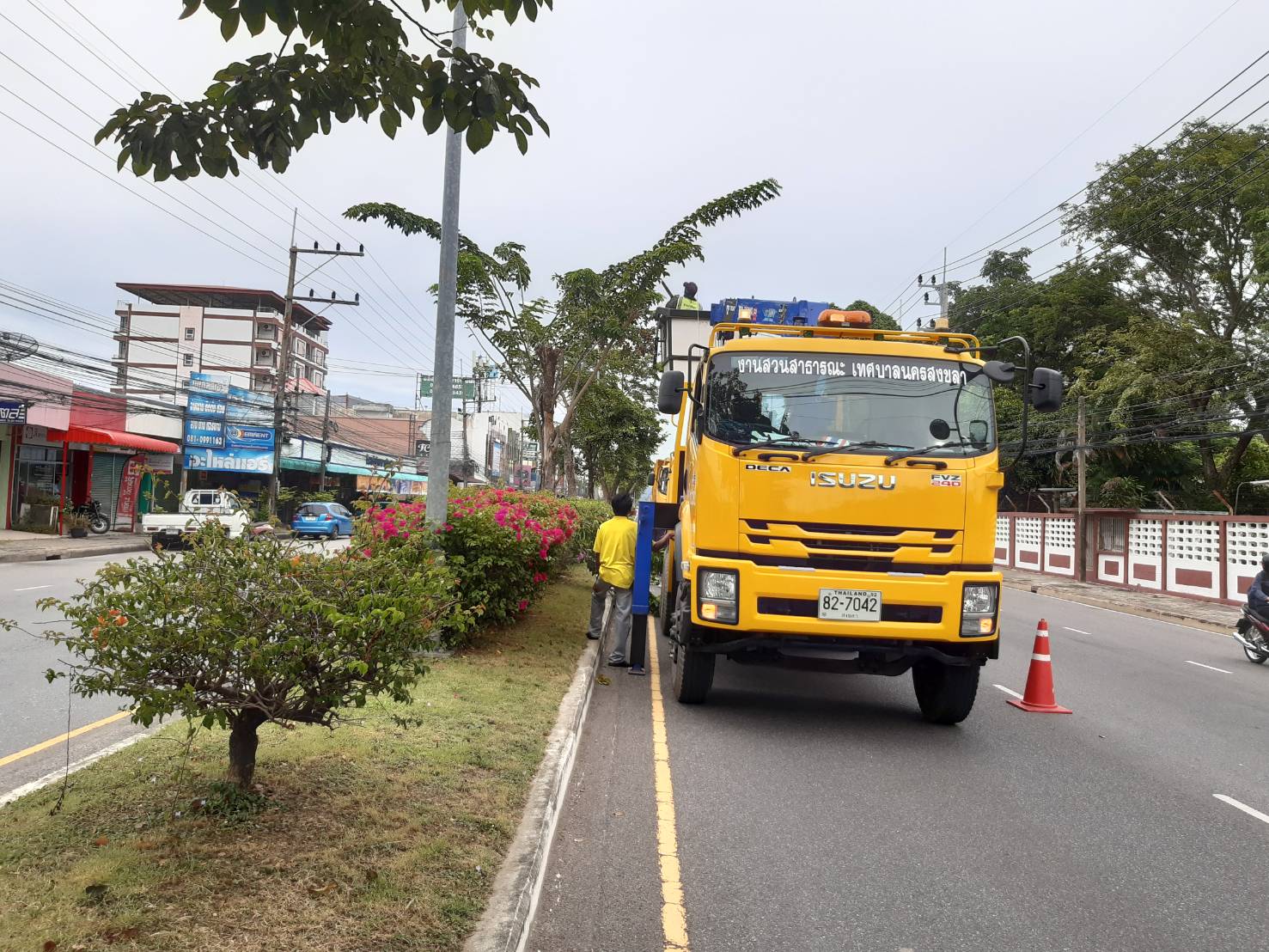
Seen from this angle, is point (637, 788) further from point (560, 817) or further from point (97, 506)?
point (97, 506)

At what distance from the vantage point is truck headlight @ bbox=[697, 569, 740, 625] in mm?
6555

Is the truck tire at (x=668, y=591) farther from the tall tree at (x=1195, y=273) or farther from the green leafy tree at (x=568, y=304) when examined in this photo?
the tall tree at (x=1195, y=273)

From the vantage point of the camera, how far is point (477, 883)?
11.9ft

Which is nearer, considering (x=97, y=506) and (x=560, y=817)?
(x=560, y=817)

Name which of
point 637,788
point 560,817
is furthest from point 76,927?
point 637,788

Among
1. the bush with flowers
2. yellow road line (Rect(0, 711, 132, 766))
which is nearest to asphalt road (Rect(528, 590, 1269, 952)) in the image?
yellow road line (Rect(0, 711, 132, 766))

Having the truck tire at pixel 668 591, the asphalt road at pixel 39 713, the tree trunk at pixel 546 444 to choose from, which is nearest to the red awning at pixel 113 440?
the tree trunk at pixel 546 444

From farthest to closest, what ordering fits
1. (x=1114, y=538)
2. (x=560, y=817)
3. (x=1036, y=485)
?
(x=1036, y=485) → (x=1114, y=538) → (x=560, y=817)

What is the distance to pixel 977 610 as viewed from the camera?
650 cm

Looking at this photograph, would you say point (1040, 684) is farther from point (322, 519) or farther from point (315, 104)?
point (322, 519)

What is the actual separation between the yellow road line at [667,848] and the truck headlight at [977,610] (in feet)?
7.40

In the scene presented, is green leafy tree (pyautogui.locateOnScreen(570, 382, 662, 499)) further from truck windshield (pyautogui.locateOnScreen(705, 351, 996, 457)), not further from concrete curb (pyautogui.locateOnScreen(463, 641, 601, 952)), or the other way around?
concrete curb (pyautogui.locateOnScreen(463, 641, 601, 952))

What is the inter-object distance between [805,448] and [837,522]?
1.89ft

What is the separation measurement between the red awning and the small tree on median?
26943mm
